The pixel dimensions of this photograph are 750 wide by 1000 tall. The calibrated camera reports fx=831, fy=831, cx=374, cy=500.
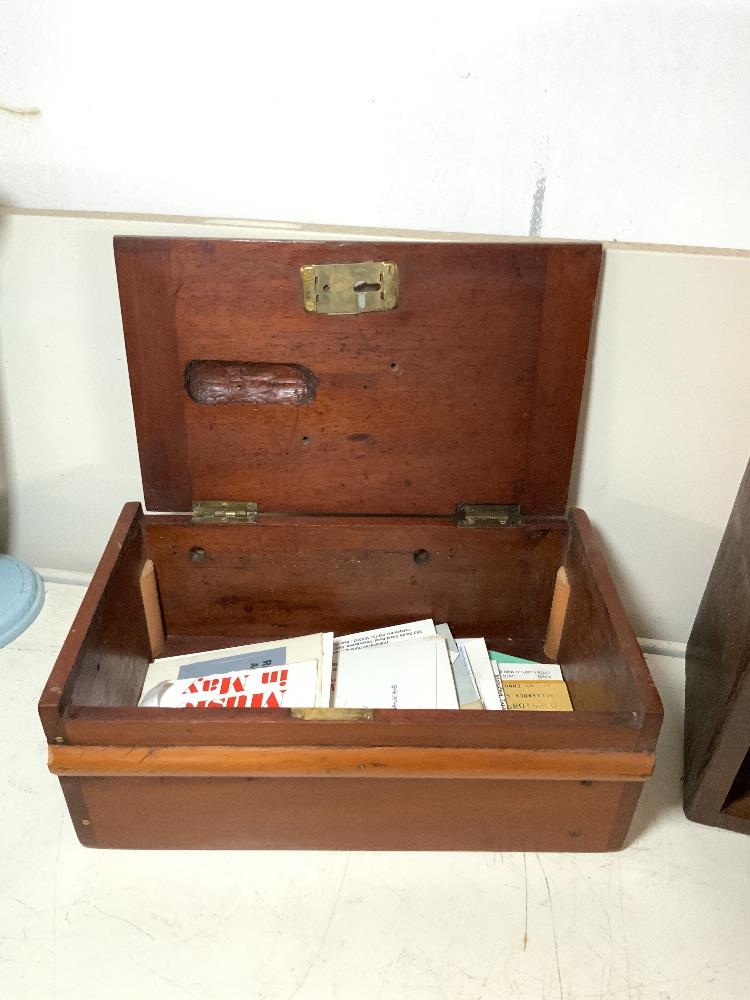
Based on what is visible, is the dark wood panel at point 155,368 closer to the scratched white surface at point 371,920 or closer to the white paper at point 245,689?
the white paper at point 245,689

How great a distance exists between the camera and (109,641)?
2.60 feet

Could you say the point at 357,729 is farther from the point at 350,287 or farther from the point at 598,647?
the point at 350,287

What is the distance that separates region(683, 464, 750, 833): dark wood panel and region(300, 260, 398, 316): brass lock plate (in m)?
0.40

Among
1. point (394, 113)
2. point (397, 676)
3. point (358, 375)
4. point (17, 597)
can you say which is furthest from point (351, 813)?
point (394, 113)

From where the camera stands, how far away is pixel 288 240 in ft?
2.60

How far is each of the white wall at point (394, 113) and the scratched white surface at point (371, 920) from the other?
605mm

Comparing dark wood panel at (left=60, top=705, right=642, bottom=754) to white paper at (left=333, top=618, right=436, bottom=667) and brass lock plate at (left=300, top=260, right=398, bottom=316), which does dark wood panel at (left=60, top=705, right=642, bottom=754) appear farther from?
brass lock plate at (left=300, top=260, right=398, bottom=316)

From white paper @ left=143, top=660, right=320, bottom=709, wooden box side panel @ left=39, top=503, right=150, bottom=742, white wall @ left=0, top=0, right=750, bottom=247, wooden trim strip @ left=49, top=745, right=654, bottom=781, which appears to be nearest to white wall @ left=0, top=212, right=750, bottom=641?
white wall @ left=0, top=0, right=750, bottom=247

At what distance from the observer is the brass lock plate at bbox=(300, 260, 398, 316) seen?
2.60 feet

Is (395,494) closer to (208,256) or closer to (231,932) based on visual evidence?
(208,256)

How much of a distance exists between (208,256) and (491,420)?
329 mm

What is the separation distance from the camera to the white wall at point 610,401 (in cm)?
83

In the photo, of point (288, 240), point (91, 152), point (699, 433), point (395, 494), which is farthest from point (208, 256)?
point (699, 433)

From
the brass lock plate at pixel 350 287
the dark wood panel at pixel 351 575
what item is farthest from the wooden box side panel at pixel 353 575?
the brass lock plate at pixel 350 287
